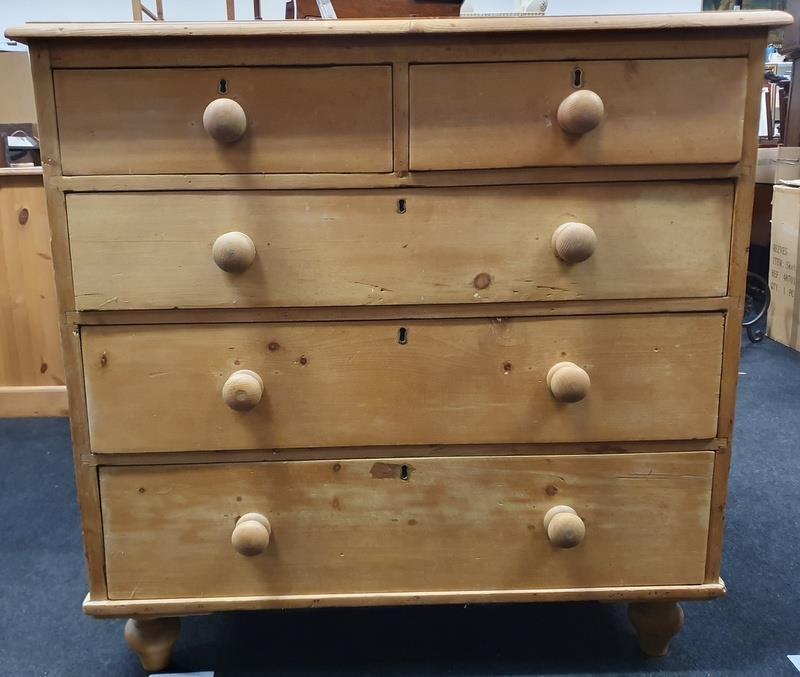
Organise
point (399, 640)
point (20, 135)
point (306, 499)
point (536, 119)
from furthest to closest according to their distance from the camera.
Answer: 1. point (20, 135)
2. point (399, 640)
3. point (306, 499)
4. point (536, 119)

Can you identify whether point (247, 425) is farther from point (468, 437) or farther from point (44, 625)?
point (44, 625)

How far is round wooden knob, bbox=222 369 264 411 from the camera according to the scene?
94 cm

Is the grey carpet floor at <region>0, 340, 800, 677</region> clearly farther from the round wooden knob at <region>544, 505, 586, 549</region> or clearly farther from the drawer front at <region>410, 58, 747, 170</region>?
the drawer front at <region>410, 58, 747, 170</region>

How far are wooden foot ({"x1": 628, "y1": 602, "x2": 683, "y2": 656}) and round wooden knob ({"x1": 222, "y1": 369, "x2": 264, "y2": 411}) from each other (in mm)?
666

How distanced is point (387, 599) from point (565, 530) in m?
0.27

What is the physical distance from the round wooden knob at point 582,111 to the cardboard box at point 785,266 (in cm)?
203

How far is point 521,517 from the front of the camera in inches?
40.8

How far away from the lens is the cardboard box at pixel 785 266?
8.59 ft

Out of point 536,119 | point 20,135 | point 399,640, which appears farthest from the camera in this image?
point 20,135

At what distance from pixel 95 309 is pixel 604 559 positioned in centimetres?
77

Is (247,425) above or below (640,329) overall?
below

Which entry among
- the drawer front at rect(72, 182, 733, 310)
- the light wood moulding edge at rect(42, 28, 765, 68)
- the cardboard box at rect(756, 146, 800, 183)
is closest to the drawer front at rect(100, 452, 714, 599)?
the drawer front at rect(72, 182, 733, 310)

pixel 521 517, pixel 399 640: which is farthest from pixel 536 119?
pixel 399 640

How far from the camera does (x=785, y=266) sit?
2693 mm
